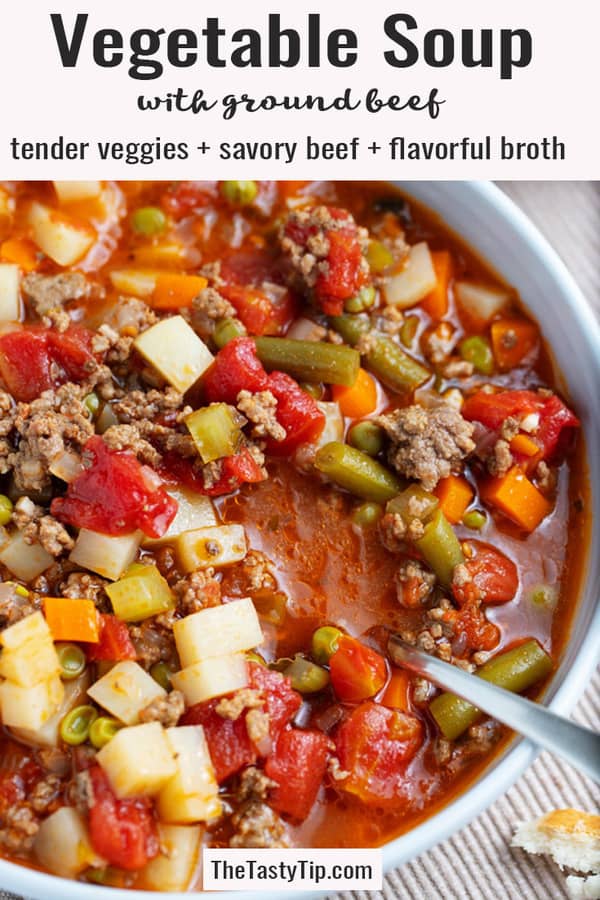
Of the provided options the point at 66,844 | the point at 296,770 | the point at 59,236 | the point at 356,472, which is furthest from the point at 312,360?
the point at 66,844

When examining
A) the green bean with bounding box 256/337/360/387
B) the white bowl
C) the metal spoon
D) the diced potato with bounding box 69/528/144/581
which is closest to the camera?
the metal spoon

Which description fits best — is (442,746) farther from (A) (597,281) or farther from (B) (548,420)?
(A) (597,281)

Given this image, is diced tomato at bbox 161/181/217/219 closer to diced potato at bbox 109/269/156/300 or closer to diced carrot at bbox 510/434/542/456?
diced potato at bbox 109/269/156/300

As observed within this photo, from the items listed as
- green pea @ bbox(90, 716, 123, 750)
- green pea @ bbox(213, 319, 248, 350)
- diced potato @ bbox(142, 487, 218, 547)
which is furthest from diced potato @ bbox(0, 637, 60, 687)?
green pea @ bbox(213, 319, 248, 350)

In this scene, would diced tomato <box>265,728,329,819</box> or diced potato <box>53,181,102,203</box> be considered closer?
diced tomato <box>265,728,329,819</box>

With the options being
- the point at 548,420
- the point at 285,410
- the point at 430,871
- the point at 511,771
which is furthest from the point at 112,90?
the point at 430,871

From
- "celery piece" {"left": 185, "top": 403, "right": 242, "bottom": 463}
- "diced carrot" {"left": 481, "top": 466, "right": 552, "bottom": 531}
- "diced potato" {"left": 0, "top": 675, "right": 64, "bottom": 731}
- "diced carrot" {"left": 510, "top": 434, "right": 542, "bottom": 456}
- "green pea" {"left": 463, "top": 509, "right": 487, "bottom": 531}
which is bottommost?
"diced potato" {"left": 0, "top": 675, "right": 64, "bottom": 731}

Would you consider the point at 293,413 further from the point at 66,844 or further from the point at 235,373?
the point at 66,844

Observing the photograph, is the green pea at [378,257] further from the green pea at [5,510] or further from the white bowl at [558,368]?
the green pea at [5,510]
